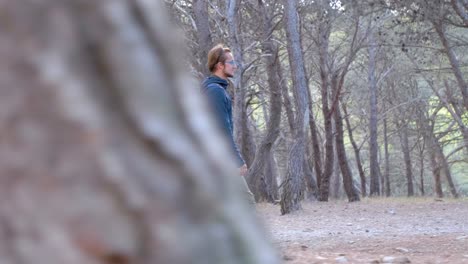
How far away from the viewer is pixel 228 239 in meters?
1.13

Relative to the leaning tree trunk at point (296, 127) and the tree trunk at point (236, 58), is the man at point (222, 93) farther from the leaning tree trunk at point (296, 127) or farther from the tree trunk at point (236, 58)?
the tree trunk at point (236, 58)

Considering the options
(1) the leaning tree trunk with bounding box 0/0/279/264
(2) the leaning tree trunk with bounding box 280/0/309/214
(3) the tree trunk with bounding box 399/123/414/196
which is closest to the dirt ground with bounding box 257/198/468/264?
(2) the leaning tree trunk with bounding box 280/0/309/214

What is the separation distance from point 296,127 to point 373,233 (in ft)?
14.5

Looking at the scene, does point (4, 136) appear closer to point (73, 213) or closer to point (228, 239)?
point (73, 213)

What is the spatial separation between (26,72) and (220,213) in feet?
0.99

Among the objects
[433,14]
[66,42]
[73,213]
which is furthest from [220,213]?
[433,14]

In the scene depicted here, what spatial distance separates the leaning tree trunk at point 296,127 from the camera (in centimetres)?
1437

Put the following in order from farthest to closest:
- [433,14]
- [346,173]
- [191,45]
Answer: [346,173] → [191,45] → [433,14]

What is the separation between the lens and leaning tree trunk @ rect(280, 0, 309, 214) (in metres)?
14.4

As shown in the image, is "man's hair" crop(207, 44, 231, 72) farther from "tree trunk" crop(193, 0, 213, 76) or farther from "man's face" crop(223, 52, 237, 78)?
"tree trunk" crop(193, 0, 213, 76)

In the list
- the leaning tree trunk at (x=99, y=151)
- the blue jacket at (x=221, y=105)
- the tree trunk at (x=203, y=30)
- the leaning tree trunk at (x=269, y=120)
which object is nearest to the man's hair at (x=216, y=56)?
the blue jacket at (x=221, y=105)

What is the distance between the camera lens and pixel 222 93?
5613 mm

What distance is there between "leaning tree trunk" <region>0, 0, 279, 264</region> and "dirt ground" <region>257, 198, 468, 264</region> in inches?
196

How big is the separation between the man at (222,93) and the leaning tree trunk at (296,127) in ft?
28.0
